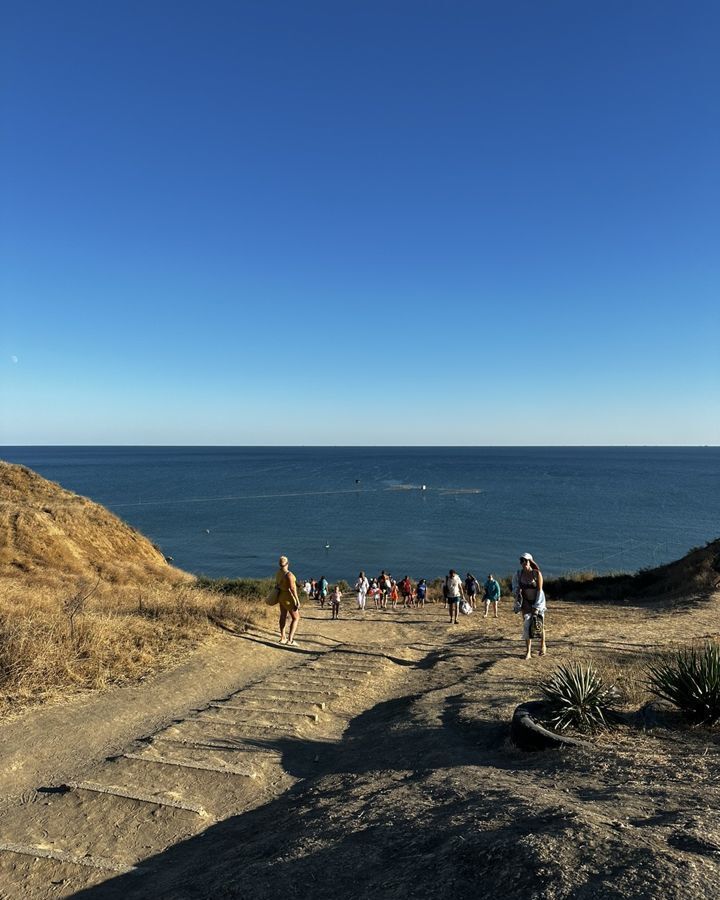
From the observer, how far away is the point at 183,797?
5719 mm

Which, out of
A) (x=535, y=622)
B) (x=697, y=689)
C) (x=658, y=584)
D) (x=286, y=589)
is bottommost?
(x=658, y=584)

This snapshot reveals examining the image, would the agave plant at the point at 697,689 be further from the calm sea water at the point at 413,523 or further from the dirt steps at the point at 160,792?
the calm sea water at the point at 413,523

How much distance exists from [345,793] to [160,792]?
200 cm

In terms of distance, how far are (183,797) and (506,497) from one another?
85.5 metres

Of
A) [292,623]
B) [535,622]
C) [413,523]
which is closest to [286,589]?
[292,623]

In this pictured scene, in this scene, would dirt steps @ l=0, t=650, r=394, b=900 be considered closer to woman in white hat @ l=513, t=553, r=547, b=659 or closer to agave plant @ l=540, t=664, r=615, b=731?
agave plant @ l=540, t=664, r=615, b=731

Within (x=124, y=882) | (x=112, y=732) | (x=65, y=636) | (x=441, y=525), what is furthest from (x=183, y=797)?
(x=441, y=525)

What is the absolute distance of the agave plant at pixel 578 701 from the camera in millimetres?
5809

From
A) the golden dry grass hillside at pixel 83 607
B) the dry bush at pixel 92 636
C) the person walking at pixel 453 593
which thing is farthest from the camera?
the person walking at pixel 453 593

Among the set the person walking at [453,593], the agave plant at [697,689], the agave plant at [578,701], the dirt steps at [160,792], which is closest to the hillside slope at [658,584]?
the person walking at [453,593]

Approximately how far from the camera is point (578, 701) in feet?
19.7

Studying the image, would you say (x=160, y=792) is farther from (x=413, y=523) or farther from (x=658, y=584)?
(x=413, y=523)

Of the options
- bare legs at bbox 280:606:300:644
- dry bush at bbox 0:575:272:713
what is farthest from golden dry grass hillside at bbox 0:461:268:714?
bare legs at bbox 280:606:300:644

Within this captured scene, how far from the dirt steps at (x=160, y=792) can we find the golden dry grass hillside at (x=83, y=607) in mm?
2185
